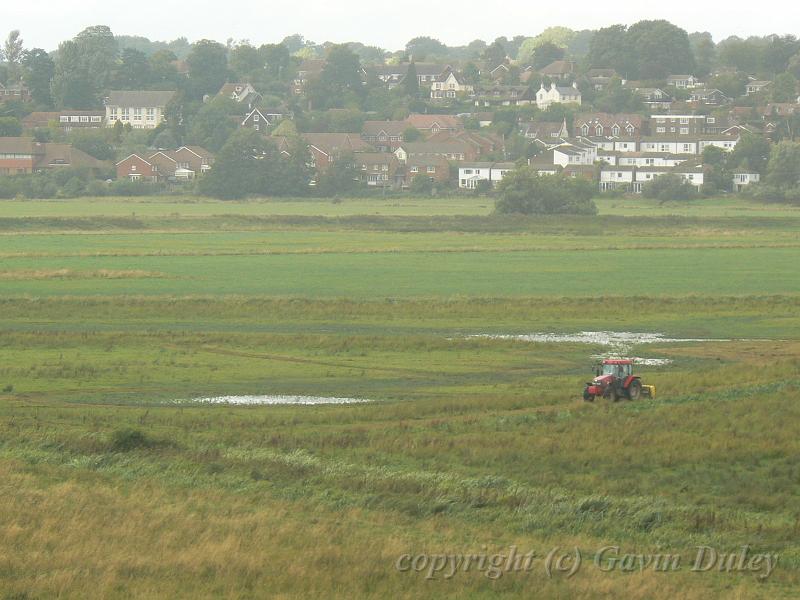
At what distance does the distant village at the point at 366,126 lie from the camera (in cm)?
13575

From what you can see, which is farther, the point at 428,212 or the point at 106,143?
the point at 106,143

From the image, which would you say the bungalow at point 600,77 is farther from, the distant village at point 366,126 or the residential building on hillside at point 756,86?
the residential building on hillside at point 756,86

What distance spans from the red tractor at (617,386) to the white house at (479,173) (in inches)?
4192

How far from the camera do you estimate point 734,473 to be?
82.3 ft

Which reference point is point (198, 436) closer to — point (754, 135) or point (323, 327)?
point (323, 327)

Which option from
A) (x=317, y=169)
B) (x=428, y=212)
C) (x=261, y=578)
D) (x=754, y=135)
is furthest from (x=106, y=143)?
(x=261, y=578)

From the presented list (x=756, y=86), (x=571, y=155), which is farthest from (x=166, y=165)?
(x=756, y=86)

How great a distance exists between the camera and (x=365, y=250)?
76.6 metres

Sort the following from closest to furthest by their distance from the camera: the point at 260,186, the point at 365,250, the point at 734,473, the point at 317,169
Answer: the point at 734,473 < the point at 365,250 < the point at 260,186 < the point at 317,169

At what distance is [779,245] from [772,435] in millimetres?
55822

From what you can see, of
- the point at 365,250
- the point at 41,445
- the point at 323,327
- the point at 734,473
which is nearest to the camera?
the point at 734,473

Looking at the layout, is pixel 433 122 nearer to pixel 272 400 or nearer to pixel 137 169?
pixel 137 169

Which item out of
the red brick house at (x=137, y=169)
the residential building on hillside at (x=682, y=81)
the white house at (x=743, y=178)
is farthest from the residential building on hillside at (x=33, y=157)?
the residential building on hillside at (x=682, y=81)

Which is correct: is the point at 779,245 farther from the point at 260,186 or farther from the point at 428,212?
the point at 260,186
